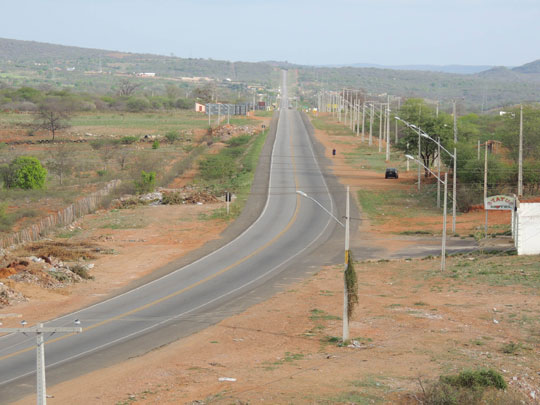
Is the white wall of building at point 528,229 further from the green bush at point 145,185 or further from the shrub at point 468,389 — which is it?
the green bush at point 145,185

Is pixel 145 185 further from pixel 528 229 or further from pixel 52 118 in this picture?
pixel 52 118

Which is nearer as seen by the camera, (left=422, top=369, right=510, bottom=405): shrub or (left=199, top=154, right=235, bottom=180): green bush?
(left=422, top=369, right=510, bottom=405): shrub

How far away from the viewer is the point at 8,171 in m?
70.2

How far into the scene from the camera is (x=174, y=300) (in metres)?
31.7

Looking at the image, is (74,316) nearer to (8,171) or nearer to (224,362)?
(224,362)

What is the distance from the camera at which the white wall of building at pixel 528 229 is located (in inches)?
1516

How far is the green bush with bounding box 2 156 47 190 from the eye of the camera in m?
68.6

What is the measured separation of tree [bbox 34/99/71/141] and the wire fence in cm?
5738

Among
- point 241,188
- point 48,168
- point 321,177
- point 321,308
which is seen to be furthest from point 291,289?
point 48,168

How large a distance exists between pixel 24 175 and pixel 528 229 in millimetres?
48234

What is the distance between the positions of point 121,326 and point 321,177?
46794 mm

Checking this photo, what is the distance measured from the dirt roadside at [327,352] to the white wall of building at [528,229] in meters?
7.68

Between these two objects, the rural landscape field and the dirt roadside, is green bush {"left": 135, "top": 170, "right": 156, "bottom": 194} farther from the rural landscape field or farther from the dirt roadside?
the dirt roadside

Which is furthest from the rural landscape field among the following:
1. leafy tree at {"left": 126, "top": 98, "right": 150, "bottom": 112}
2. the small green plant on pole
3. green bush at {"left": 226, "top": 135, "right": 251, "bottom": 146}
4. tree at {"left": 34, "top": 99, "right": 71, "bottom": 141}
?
leafy tree at {"left": 126, "top": 98, "right": 150, "bottom": 112}
